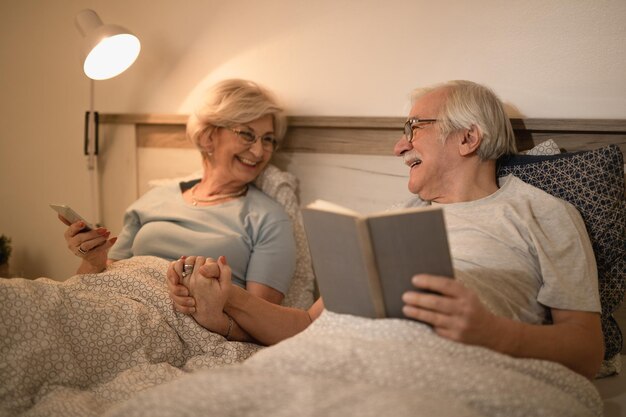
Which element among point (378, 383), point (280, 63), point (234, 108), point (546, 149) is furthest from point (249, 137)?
point (378, 383)

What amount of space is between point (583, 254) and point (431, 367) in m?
0.50

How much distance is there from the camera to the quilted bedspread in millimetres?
977

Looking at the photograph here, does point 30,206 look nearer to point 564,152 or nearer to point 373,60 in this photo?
point 373,60

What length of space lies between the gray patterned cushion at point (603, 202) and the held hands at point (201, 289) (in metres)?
0.80

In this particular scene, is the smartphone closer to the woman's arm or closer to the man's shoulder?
the woman's arm

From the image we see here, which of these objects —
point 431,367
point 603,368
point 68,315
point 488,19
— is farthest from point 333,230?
point 488,19

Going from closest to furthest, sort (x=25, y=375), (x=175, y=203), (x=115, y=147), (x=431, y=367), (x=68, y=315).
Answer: (x=431, y=367)
(x=25, y=375)
(x=68, y=315)
(x=175, y=203)
(x=115, y=147)

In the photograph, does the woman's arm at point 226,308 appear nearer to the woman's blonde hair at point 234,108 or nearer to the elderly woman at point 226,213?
the elderly woman at point 226,213

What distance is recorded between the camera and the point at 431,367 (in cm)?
104

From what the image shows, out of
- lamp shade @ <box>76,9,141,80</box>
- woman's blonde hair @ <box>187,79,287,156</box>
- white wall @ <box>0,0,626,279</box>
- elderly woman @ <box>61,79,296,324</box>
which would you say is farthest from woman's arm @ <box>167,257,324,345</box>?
lamp shade @ <box>76,9,141,80</box>

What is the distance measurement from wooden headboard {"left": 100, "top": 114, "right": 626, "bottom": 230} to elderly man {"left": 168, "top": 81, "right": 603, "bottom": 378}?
0.72ft

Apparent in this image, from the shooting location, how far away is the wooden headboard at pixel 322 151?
170 centimetres

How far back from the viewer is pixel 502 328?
116cm

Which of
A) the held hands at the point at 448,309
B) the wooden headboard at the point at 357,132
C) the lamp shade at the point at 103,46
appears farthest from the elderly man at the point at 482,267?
the lamp shade at the point at 103,46
